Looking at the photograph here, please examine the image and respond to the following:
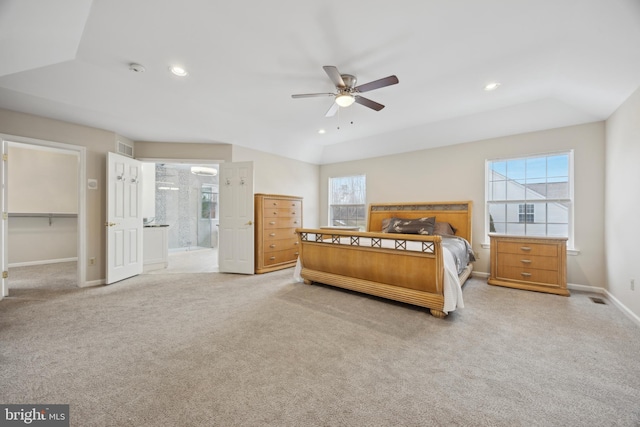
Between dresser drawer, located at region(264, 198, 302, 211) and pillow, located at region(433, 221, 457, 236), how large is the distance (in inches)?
112

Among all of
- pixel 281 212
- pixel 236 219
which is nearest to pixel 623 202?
pixel 281 212

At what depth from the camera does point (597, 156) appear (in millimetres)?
3539

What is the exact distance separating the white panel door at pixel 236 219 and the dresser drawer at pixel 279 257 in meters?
0.31

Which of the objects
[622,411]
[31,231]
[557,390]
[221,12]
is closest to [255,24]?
[221,12]

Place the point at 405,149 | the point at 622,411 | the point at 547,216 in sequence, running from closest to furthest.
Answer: the point at 622,411, the point at 547,216, the point at 405,149

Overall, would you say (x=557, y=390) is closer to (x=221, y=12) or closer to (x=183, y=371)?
(x=183, y=371)

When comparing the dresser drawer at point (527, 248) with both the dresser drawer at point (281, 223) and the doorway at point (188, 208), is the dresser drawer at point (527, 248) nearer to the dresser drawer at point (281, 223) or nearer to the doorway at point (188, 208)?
the dresser drawer at point (281, 223)

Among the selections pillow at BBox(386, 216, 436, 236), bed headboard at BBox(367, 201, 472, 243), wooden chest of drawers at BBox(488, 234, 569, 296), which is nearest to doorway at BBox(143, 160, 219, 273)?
bed headboard at BBox(367, 201, 472, 243)

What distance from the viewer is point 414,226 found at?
14.3ft

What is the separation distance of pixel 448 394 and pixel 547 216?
3974 millimetres

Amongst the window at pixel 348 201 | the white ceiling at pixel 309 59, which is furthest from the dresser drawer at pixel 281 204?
the white ceiling at pixel 309 59

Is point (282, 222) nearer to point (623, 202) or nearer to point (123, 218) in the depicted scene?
point (123, 218)

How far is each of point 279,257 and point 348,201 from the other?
238cm

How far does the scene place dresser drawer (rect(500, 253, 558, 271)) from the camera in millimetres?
3484
